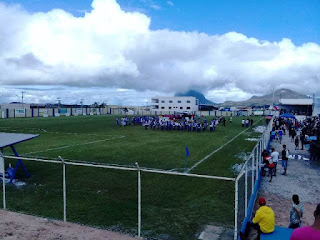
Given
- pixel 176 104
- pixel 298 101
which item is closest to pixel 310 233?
pixel 298 101

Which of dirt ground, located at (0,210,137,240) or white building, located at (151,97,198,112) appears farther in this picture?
white building, located at (151,97,198,112)

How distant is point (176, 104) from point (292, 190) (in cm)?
11498

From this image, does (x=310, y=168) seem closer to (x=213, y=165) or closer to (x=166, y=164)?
(x=213, y=165)

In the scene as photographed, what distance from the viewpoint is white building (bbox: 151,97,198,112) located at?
4902 inches

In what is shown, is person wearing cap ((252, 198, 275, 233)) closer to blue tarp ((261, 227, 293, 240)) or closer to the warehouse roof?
blue tarp ((261, 227, 293, 240))

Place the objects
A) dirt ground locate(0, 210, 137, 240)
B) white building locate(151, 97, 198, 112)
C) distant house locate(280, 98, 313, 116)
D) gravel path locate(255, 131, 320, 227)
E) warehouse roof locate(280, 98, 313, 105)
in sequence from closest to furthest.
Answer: dirt ground locate(0, 210, 137, 240)
gravel path locate(255, 131, 320, 227)
warehouse roof locate(280, 98, 313, 105)
distant house locate(280, 98, 313, 116)
white building locate(151, 97, 198, 112)

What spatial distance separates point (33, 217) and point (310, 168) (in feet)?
47.2

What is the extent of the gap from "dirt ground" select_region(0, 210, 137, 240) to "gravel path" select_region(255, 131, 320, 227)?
5.12 meters

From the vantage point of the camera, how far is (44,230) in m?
7.30

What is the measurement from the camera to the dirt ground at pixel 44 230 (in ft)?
22.8

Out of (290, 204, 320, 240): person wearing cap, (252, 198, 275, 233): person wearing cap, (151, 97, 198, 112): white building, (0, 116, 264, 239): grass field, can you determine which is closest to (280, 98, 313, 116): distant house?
(151, 97, 198, 112): white building

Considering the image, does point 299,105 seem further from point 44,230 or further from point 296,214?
point 44,230

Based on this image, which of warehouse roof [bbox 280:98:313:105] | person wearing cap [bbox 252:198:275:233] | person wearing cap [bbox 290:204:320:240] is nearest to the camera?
person wearing cap [bbox 290:204:320:240]

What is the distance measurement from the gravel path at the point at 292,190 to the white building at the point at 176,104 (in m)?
107
